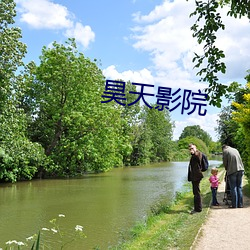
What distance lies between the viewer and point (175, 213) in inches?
404

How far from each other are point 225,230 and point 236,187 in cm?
273

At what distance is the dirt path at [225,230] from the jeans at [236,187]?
8.5 inches

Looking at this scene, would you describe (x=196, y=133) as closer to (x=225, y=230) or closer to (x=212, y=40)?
(x=225, y=230)

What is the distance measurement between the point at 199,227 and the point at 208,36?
5.22 meters

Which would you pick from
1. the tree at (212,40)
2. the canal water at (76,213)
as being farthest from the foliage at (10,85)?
the tree at (212,40)

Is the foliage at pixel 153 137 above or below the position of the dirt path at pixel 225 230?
above

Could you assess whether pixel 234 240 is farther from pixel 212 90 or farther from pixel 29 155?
pixel 29 155

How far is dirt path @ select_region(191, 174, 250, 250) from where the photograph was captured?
647 centimetres

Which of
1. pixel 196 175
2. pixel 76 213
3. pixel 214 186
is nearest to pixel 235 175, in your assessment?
pixel 214 186

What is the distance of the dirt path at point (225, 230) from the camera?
21.2 feet

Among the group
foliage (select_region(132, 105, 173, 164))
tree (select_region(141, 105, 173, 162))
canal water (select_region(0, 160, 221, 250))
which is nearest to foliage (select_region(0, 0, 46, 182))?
canal water (select_region(0, 160, 221, 250))

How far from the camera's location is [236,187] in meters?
10.0

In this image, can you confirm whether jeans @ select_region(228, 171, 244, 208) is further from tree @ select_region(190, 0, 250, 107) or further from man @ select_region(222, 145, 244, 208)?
tree @ select_region(190, 0, 250, 107)

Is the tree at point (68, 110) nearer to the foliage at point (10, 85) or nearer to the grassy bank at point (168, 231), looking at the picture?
the foliage at point (10, 85)
